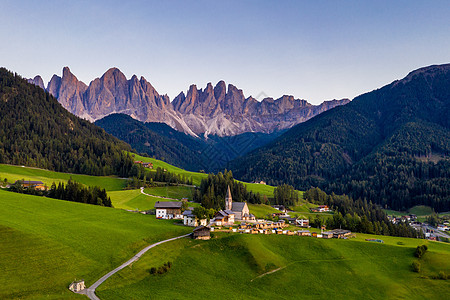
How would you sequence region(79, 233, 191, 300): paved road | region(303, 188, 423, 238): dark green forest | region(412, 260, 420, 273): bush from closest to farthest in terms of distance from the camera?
region(79, 233, 191, 300): paved road → region(412, 260, 420, 273): bush → region(303, 188, 423, 238): dark green forest

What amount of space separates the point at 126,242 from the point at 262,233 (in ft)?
110

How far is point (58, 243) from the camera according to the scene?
211 feet

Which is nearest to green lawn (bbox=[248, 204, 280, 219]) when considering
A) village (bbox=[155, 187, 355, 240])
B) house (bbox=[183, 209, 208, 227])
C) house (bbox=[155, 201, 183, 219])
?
village (bbox=[155, 187, 355, 240])

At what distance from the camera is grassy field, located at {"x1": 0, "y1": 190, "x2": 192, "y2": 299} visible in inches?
2057

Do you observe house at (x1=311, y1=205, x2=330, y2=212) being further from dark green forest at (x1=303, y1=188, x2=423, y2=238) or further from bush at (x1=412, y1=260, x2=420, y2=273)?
bush at (x1=412, y1=260, x2=420, y2=273)

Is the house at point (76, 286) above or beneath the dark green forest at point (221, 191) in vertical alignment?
beneath

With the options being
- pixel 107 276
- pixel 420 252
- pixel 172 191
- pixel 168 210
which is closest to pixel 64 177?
pixel 172 191

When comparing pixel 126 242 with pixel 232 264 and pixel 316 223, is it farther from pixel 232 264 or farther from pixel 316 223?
pixel 316 223

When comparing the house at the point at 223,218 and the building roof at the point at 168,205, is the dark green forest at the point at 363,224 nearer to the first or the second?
the house at the point at 223,218

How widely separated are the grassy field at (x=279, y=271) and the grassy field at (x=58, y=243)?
18.4ft

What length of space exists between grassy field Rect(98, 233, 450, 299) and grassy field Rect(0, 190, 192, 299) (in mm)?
5606

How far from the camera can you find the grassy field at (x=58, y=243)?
171ft

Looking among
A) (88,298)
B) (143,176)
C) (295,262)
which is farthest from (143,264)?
(143,176)

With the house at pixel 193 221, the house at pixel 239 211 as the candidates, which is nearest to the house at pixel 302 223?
the house at pixel 239 211
